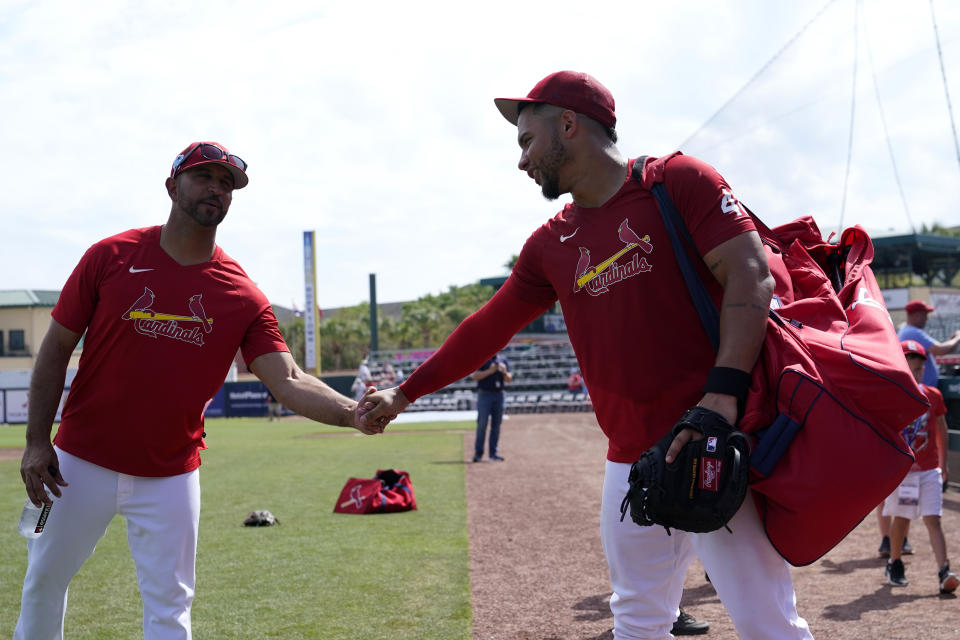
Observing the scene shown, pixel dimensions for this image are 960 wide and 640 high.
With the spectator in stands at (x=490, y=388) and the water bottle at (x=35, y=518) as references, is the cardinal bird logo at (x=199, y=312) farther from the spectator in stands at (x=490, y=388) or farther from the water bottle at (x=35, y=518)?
the spectator in stands at (x=490, y=388)

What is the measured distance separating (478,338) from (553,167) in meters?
0.93

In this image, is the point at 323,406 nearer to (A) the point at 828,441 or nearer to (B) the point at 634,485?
(B) the point at 634,485

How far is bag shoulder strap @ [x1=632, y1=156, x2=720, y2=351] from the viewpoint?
2.81 m

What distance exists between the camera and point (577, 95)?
3.05 meters

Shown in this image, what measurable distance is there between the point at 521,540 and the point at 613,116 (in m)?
6.11

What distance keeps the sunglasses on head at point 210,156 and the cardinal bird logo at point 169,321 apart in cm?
62

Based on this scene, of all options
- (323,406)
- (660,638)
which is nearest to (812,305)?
(660,638)

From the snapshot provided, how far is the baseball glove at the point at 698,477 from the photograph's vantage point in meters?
2.49

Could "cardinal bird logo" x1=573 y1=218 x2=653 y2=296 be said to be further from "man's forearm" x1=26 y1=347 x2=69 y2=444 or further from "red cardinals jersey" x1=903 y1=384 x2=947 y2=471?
"red cardinals jersey" x1=903 y1=384 x2=947 y2=471

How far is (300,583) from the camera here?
6586 mm

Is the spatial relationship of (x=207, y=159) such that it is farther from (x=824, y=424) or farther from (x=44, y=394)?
(x=824, y=424)

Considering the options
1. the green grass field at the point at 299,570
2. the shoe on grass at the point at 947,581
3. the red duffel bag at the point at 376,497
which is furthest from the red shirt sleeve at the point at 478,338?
the red duffel bag at the point at 376,497

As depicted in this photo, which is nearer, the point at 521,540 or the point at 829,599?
the point at 829,599

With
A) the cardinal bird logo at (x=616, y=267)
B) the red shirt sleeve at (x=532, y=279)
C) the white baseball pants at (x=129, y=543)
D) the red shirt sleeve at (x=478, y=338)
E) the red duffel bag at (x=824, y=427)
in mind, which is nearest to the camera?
the red duffel bag at (x=824, y=427)
